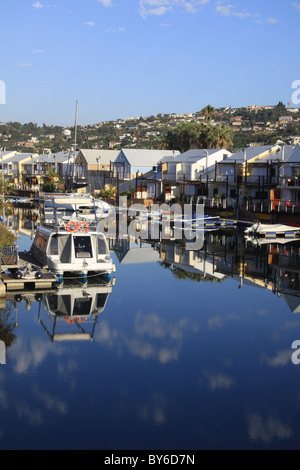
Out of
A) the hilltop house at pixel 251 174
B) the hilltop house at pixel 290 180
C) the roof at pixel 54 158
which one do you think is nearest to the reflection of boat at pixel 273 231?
the hilltop house at pixel 290 180

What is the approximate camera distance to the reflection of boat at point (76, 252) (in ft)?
98.0

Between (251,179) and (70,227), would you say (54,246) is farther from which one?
(251,179)

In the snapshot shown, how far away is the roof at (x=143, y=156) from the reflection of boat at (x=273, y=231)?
119 ft

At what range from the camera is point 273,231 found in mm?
53938

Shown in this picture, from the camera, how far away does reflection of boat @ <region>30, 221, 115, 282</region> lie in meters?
29.9

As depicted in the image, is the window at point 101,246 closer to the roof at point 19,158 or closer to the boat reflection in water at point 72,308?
the boat reflection in water at point 72,308

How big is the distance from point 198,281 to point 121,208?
4428cm

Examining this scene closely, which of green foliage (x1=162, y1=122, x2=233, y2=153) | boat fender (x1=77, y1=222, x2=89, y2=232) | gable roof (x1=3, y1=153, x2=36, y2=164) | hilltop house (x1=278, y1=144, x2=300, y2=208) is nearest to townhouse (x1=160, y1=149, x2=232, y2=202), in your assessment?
hilltop house (x1=278, y1=144, x2=300, y2=208)

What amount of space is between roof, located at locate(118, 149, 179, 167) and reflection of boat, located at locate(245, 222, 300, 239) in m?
36.2

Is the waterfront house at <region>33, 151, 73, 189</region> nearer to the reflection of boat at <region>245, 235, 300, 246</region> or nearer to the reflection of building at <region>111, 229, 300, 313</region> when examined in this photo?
the reflection of boat at <region>245, 235, 300, 246</region>

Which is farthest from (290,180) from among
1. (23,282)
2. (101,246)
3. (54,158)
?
(54,158)

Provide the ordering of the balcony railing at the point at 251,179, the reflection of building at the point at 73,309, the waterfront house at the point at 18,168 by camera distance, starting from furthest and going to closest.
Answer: the waterfront house at the point at 18,168 → the balcony railing at the point at 251,179 → the reflection of building at the point at 73,309
